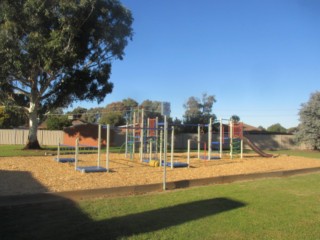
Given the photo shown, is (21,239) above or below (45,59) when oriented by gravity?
below

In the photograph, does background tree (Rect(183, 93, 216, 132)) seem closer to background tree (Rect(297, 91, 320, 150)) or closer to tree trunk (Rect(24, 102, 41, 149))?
background tree (Rect(297, 91, 320, 150))

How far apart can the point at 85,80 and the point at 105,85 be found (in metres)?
1.65

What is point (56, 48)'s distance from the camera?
72.1 ft

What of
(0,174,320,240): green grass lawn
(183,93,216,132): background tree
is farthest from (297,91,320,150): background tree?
(0,174,320,240): green grass lawn

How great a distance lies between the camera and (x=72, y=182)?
10.5m

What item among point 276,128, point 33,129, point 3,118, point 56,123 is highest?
point 276,128

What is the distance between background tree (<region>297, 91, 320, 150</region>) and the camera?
3675 centimetres

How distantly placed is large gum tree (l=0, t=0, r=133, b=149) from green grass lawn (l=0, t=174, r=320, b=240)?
15.9 metres

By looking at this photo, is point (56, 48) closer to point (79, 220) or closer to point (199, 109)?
point (79, 220)

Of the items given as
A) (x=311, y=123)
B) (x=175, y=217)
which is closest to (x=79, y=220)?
(x=175, y=217)

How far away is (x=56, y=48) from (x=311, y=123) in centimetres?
2647

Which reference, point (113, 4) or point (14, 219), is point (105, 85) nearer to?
point (113, 4)

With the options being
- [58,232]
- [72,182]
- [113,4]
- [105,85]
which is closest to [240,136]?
[105,85]

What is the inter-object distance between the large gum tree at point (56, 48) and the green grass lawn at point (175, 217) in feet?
52.1
